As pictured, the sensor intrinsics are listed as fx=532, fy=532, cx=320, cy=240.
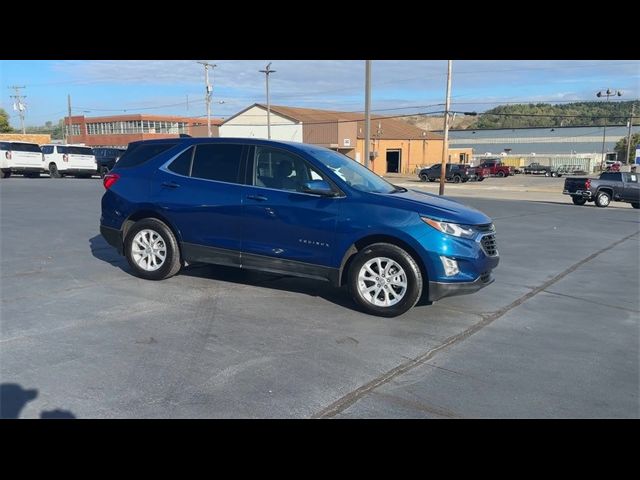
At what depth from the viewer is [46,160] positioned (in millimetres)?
28922

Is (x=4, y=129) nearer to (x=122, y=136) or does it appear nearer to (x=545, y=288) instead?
(x=122, y=136)

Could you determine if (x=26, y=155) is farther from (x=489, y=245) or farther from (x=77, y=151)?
(x=489, y=245)

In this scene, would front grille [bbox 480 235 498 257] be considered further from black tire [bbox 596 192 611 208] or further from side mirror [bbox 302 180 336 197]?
black tire [bbox 596 192 611 208]

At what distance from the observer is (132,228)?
269 inches

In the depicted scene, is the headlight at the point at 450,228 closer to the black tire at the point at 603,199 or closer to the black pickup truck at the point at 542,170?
the black tire at the point at 603,199

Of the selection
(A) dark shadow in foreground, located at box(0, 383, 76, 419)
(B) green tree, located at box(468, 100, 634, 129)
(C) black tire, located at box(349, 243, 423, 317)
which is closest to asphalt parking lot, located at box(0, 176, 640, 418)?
(A) dark shadow in foreground, located at box(0, 383, 76, 419)

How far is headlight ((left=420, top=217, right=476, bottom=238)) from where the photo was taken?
550 cm

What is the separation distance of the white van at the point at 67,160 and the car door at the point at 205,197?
25541mm

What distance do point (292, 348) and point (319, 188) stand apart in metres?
1.87

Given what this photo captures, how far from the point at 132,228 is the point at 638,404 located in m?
5.73

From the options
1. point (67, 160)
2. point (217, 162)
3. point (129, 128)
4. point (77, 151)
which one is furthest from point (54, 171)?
point (129, 128)

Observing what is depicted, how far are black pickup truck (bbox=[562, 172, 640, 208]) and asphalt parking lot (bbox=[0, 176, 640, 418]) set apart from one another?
19.5 meters

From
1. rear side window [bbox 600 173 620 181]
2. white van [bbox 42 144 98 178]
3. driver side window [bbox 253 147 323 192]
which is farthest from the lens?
white van [bbox 42 144 98 178]
